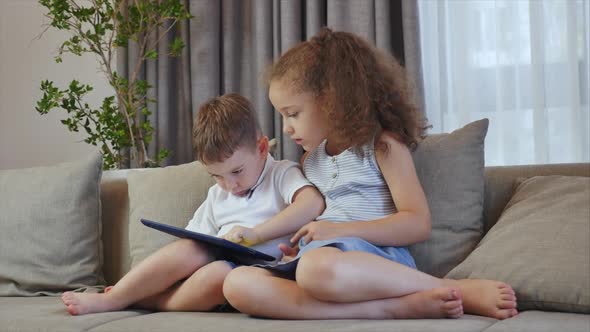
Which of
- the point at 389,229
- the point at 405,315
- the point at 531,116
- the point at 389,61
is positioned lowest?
the point at 405,315

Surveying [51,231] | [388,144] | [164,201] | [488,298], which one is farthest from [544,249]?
[51,231]

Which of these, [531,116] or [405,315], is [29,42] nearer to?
[531,116]

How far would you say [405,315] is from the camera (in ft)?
4.79

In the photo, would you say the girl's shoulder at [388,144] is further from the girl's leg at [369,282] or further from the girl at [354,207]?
the girl's leg at [369,282]

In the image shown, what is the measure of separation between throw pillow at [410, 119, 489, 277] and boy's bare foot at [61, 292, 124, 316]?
689 mm

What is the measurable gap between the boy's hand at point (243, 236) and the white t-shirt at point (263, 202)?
0.05 metres

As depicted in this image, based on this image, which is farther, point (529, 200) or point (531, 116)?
point (531, 116)

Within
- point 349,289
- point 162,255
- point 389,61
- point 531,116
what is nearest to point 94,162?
point 162,255

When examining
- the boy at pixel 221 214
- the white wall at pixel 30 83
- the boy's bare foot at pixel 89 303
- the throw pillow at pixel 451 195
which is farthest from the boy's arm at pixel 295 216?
the white wall at pixel 30 83

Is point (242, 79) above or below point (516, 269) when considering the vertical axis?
above

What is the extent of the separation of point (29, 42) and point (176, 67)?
0.81 meters

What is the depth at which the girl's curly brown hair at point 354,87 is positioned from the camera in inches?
71.2

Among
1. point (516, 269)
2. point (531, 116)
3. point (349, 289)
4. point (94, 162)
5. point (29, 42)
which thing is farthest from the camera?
point (29, 42)

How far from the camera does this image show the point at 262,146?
1914mm
